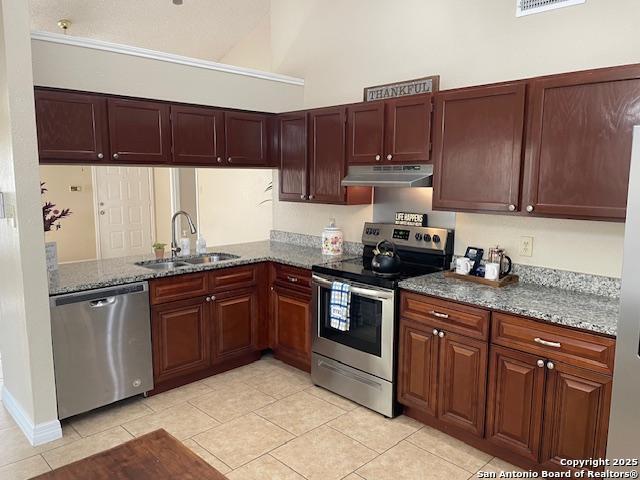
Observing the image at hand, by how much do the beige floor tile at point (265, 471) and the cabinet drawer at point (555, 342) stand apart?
4.22 feet

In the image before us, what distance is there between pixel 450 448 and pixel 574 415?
77 centimetres

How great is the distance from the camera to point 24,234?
8.51 ft

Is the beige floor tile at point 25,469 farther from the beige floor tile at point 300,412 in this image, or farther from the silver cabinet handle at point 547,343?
the silver cabinet handle at point 547,343

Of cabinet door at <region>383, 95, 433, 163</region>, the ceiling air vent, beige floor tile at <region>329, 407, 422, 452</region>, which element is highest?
the ceiling air vent

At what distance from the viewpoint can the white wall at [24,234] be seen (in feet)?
8.18

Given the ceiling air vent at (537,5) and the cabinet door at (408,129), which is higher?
the ceiling air vent at (537,5)

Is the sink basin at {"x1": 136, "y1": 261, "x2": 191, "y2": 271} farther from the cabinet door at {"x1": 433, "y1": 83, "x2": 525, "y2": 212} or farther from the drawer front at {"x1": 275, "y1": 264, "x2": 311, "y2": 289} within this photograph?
the cabinet door at {"x1": 433, "y1": 83, "x2": 525, "y2": 212}

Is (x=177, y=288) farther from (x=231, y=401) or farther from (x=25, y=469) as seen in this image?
(x=25, y=469)

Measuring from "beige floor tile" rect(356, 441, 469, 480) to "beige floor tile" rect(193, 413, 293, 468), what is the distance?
0.56 m

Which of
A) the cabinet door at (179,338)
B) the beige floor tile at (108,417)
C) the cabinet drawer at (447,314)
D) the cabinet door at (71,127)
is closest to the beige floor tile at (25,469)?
the beige floor tile at (108,417)

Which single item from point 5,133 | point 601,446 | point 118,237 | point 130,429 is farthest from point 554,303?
point 118,237

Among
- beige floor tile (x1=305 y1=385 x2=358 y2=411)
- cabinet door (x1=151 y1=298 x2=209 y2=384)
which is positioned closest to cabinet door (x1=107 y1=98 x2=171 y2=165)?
cabinet door (x1=151 y1=298 x2=209 y2=384)

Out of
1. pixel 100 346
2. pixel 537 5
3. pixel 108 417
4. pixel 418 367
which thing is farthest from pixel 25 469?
pixel 537 5

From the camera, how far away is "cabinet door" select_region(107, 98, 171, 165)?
326 centimetres
